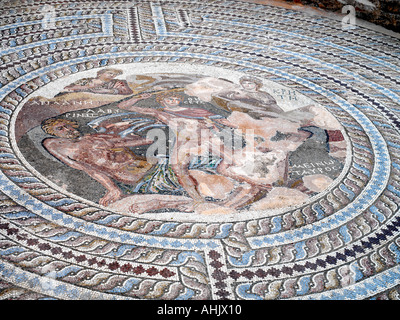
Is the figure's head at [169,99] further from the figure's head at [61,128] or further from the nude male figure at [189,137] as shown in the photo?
the figure's head at [61,128]

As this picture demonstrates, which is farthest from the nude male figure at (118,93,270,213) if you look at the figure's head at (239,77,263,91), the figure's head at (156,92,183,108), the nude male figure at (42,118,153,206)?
the figure's head at (239,77,263,91)

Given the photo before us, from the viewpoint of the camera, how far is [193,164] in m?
3.50

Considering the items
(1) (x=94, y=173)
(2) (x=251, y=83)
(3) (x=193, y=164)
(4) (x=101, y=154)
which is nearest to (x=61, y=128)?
(4) (x=101, y=154)

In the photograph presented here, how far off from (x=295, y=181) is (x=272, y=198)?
11.5 inches

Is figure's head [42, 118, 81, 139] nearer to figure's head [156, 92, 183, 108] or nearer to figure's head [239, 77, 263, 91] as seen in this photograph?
figure's head [156, 92, 183, 108]

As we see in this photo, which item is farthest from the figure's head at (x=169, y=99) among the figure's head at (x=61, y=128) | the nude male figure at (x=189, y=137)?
→ the figure's head at (x=61, y=128)

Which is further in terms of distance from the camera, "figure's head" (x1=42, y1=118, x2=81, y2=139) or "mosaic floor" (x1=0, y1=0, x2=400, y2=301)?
"figure's head" (x1=42, y1=118, x2=81, y2=139)

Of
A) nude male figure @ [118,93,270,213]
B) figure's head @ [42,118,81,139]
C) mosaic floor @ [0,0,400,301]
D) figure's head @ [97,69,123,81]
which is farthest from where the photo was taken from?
figure's head @ [97,69,123,81]

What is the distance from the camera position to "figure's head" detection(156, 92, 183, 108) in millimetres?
4266

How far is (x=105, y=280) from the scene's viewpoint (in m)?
2.49

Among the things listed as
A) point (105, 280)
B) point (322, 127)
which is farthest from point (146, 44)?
point (105, 280)

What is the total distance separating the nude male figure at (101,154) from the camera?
329 centimetres

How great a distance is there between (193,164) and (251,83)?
163 centimetres

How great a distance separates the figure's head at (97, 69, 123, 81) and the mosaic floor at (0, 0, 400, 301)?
0.08 feet
